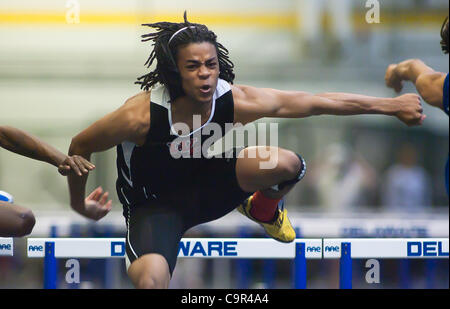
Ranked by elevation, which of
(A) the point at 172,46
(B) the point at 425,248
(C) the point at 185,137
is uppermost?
(A) the point at 172,46

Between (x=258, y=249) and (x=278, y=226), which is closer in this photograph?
(x=278, y=226)

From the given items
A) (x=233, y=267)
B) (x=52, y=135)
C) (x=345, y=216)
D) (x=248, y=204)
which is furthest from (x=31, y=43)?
(x=248, y=204)

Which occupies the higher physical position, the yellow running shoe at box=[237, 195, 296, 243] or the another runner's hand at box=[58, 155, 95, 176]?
the another runner's hand at box=[58, 155, 95, 176]

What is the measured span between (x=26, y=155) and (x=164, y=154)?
722 mm

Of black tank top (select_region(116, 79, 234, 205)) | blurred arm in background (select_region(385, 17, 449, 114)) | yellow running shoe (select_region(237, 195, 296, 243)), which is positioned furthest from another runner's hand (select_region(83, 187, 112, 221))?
blurred arm in background (select_region(385, 17, 449, 114))

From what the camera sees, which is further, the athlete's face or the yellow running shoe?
the yellow running shoe

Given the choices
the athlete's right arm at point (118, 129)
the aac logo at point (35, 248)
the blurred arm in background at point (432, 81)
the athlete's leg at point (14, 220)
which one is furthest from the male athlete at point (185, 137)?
the aac logo at point (35, 248)

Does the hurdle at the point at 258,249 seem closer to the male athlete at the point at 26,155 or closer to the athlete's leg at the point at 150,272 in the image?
the male athlete at the point at 26,155

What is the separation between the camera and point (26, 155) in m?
4.51

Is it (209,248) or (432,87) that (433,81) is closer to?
(432,87)

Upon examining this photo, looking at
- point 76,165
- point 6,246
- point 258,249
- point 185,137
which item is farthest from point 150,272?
point 6,246

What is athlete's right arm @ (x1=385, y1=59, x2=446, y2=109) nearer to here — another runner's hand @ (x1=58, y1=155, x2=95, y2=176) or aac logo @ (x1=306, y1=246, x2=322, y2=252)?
aac logo @ (x1=306, y1=246, x2=322, y2=252)

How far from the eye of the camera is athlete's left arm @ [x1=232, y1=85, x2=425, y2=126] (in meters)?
4.51

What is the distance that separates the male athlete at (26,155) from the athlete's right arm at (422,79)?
1787mm
